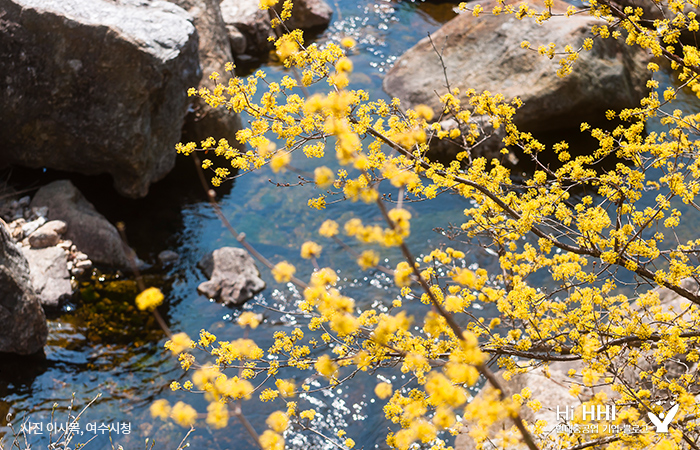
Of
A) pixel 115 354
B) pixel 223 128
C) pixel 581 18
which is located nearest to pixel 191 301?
pixel 115 354

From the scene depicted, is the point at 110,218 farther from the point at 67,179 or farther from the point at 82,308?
the point at 82,308

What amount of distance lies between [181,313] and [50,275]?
160cm

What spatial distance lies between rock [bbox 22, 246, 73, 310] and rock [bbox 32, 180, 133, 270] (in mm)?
341

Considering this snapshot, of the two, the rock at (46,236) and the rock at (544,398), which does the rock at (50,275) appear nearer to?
the rock at (46,236)

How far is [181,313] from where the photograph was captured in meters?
6.30

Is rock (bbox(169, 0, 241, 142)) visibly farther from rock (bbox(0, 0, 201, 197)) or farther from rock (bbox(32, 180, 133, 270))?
rock (bbox(32, 180, 133, 270))

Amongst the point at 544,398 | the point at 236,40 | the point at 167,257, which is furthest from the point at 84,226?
the point at 544,398

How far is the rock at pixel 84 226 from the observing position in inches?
260

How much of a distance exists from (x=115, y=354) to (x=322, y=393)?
237 cm

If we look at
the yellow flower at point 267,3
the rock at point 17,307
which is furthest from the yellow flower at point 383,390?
the rock at point 17,307

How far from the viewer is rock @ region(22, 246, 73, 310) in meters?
5.99

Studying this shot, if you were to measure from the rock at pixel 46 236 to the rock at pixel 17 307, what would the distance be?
2.97 feet

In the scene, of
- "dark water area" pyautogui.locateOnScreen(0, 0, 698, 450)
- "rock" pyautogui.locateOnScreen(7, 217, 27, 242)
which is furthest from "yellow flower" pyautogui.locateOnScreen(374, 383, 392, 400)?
"rock" pyautogui.locateOnScreen(7, 217, 27, 242)

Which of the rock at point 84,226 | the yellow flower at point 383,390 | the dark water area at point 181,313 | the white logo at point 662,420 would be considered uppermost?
the yellow flower at point 383,390
